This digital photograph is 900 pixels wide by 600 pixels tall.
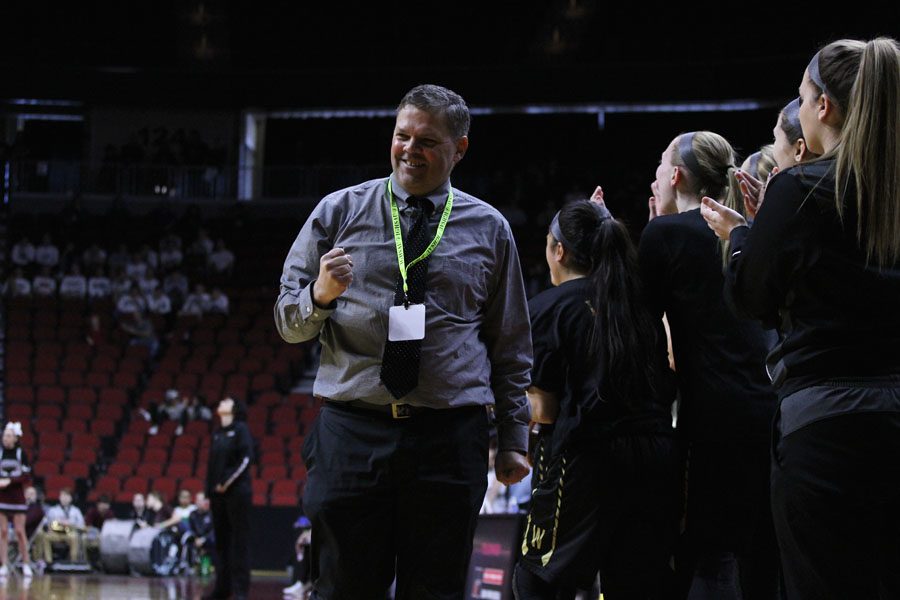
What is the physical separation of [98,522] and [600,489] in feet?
37.2

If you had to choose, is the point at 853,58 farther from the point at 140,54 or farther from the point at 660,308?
the point at 140,54

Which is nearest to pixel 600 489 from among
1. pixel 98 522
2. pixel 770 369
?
pixel 770 369

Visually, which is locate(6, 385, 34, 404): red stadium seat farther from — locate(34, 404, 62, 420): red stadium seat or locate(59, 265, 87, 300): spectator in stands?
locate(59, 265, 87, 300): spectator in stands

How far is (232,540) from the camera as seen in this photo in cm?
958

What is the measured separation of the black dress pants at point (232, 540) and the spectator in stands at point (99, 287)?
436 inches

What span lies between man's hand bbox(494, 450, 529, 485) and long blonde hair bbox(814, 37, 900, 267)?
3.90 feet

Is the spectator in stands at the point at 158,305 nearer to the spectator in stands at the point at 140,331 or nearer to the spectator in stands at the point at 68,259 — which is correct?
the spectator in stands at the point at 140,331

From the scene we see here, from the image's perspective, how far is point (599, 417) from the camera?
3.63 metres

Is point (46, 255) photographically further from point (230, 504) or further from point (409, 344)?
point (409, 344)

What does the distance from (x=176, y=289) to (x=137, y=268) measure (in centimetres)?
80

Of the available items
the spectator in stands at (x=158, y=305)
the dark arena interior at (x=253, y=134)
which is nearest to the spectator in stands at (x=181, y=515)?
the dark arena interior at (x=253, y=134)

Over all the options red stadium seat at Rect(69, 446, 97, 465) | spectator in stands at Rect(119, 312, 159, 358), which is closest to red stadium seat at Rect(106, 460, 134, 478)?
red stadium seat at Rect(69, 446, 97, 465)

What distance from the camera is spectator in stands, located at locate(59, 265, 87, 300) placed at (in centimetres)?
1984

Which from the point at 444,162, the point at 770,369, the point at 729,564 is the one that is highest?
the point at 444,162
